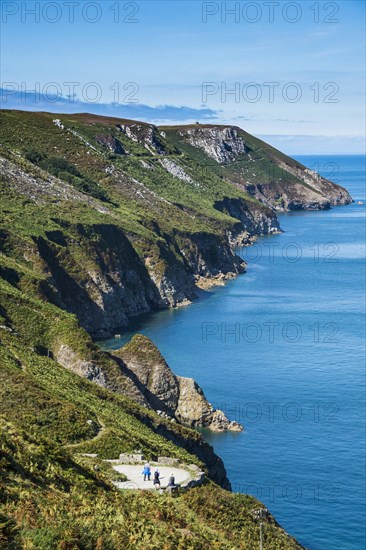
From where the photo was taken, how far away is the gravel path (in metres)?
40.7

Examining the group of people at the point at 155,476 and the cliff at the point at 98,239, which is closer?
the group of people at the point at 155,476

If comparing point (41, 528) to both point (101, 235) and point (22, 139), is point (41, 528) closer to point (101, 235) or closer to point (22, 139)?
point (101, 235)

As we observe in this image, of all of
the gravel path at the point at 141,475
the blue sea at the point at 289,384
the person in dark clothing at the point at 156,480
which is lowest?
the blue sea at the point at 289,384

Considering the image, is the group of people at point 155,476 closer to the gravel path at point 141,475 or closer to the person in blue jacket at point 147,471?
the person in blue jacket at point 147,471

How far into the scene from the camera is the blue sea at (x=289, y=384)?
64438 mm

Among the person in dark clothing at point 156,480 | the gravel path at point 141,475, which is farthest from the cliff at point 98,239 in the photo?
the person in dark clothing at point 156,480

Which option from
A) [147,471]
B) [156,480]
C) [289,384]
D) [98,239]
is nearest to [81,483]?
[156,480]

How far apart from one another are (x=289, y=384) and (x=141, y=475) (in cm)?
5085

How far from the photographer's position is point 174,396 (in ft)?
261

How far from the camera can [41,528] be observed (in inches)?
1010

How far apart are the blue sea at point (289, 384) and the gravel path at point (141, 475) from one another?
16793 mm

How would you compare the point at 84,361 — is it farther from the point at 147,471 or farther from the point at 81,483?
the point at 81,483

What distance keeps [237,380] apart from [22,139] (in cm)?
11437

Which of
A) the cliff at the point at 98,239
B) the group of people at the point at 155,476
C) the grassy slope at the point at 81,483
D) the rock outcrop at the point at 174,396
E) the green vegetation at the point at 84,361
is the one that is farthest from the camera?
the cliff at the point at 98,239
